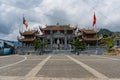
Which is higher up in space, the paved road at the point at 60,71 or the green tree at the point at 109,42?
the green tree at the point at 109,42

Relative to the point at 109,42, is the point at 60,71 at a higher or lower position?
lower

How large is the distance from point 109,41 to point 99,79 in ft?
293

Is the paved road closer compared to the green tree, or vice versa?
the paved road

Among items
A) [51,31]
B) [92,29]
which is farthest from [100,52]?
[51,31]

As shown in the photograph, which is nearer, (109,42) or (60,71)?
(60,71)

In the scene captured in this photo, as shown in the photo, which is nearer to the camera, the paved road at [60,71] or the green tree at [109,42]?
the paved road at [60,71]

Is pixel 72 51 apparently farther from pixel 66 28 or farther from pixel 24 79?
pixel 24 79

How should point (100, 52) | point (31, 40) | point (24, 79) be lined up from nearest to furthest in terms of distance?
point (24, 79)
point (100, 52)
point (31, 40)

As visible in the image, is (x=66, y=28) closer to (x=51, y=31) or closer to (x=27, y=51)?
(x=51, y=31)

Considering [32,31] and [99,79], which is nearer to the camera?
[99,79]

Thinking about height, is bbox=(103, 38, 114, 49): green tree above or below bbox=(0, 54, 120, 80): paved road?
above

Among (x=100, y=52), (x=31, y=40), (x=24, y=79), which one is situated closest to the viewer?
(x=24, y=79)

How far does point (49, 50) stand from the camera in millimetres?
93438

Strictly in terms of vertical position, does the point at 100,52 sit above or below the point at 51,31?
below
